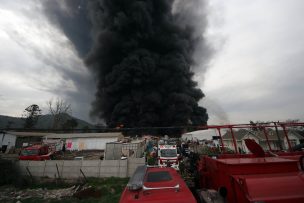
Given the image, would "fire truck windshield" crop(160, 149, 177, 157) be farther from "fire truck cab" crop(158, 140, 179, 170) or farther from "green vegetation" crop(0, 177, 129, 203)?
Result: "green vegetation" crop(0, 177, 129, 203)

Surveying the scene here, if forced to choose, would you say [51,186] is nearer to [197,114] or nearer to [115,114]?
[115,114]

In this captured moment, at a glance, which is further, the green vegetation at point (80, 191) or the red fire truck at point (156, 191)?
the green vegetation at point (80, 191)

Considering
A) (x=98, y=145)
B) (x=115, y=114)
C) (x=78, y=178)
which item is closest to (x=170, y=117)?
(x=115, y=114)

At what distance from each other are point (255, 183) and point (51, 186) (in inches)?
610

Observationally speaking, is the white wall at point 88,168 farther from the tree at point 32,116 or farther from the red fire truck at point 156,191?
the tree at point 32,116

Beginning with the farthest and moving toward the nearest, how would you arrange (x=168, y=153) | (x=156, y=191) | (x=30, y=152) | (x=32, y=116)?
1. (x=32, y=116)
2. (x=30, y=152)
3. (x=168, y=153)
4. (x=156, y=191)

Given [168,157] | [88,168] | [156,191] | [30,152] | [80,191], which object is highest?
[30,152]

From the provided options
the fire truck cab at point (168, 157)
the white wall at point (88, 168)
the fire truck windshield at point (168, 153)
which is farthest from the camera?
the fire truck windshield at point (168, 153)

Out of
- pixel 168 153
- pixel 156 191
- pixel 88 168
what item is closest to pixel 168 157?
pixel 168 153

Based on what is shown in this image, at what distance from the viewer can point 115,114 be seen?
46719mm

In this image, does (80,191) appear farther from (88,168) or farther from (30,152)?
(30,152)

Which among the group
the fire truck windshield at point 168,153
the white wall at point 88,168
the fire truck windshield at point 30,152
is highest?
the fire truck windshield at point 30,152

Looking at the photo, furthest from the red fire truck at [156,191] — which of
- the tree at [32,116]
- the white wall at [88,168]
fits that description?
the tree at [32,116]

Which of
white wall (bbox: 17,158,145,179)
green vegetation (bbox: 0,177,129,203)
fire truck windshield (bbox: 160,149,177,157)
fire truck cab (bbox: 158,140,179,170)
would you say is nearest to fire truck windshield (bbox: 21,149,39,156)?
white wall (bbox: 17,158,145,179)
